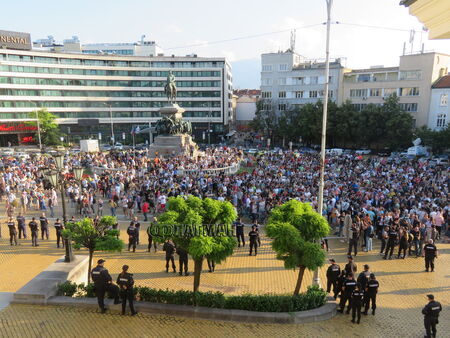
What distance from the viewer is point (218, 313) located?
955 cm

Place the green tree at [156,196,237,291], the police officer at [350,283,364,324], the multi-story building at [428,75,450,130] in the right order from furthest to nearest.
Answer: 1. the multi-story building at [428,75,450,130]
2. the police officer at [350,283,364,324]
3. the green tree at [156,196,237,291]

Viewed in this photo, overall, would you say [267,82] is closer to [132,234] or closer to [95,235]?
[132,234]

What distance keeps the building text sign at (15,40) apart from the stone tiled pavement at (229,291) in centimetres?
5789

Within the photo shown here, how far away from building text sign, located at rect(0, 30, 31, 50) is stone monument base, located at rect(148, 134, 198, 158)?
148 ft

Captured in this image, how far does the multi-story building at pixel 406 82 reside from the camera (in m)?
52.7

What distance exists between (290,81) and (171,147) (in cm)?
3890

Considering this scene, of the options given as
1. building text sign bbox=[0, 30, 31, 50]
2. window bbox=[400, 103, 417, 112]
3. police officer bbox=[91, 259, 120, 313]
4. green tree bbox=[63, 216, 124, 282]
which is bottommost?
police officer bbox=[91, 259, 120, 313]

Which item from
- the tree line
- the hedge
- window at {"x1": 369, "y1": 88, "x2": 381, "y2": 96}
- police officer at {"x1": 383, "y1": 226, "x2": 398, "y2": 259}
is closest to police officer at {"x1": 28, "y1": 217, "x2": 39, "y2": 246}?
the hedge

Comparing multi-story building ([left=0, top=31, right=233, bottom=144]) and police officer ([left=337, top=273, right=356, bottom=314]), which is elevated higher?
multi-story building ([left=0, top=31, right=233, bottom=144])

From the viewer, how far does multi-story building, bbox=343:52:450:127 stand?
52.7 meters

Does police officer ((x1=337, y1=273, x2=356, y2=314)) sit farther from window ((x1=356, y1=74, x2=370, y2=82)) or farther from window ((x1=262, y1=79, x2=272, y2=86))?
window ((x1=262, y1=79, x2=272, y2=86))

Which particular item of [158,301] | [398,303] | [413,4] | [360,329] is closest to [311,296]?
[360,329]

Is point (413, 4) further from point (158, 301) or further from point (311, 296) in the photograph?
point (158, 301)

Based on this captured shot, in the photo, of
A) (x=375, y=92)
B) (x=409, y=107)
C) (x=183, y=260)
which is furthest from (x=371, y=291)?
(x=375, y=92)
